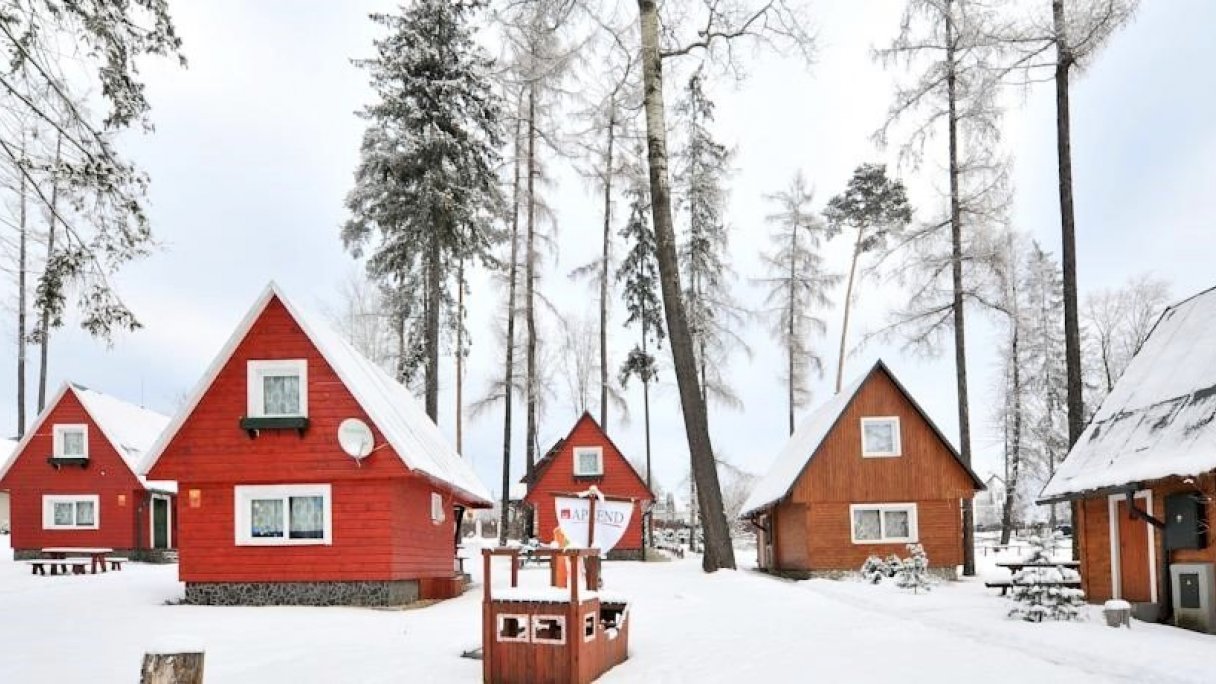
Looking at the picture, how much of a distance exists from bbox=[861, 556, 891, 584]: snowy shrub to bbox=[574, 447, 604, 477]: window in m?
14.4

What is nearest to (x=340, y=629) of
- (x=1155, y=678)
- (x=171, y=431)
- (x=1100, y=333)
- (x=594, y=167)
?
(x=171, y=431)

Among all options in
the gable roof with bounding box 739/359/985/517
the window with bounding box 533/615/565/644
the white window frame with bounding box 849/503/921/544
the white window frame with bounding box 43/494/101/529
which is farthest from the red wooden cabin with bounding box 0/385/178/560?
the window with bounding box 533/615/565/644

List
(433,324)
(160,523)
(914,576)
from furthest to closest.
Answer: (160,523)
(433,324)
(914,576)

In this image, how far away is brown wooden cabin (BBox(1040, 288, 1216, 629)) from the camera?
1354 centimetres

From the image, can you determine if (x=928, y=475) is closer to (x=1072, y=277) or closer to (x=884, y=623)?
(x=1072, y=277)

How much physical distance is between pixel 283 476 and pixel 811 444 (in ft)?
49.3

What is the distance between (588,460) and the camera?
36938 mm

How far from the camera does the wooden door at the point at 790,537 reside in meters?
26.8

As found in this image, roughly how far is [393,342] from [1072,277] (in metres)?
30.4

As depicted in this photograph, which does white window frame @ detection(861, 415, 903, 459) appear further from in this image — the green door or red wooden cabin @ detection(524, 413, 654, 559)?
the green door

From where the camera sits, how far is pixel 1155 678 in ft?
30.5

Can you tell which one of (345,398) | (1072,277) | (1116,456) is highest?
(1072,277)

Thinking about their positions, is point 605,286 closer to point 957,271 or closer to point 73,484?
point 957,271

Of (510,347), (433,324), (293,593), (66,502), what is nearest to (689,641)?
(293,593)
